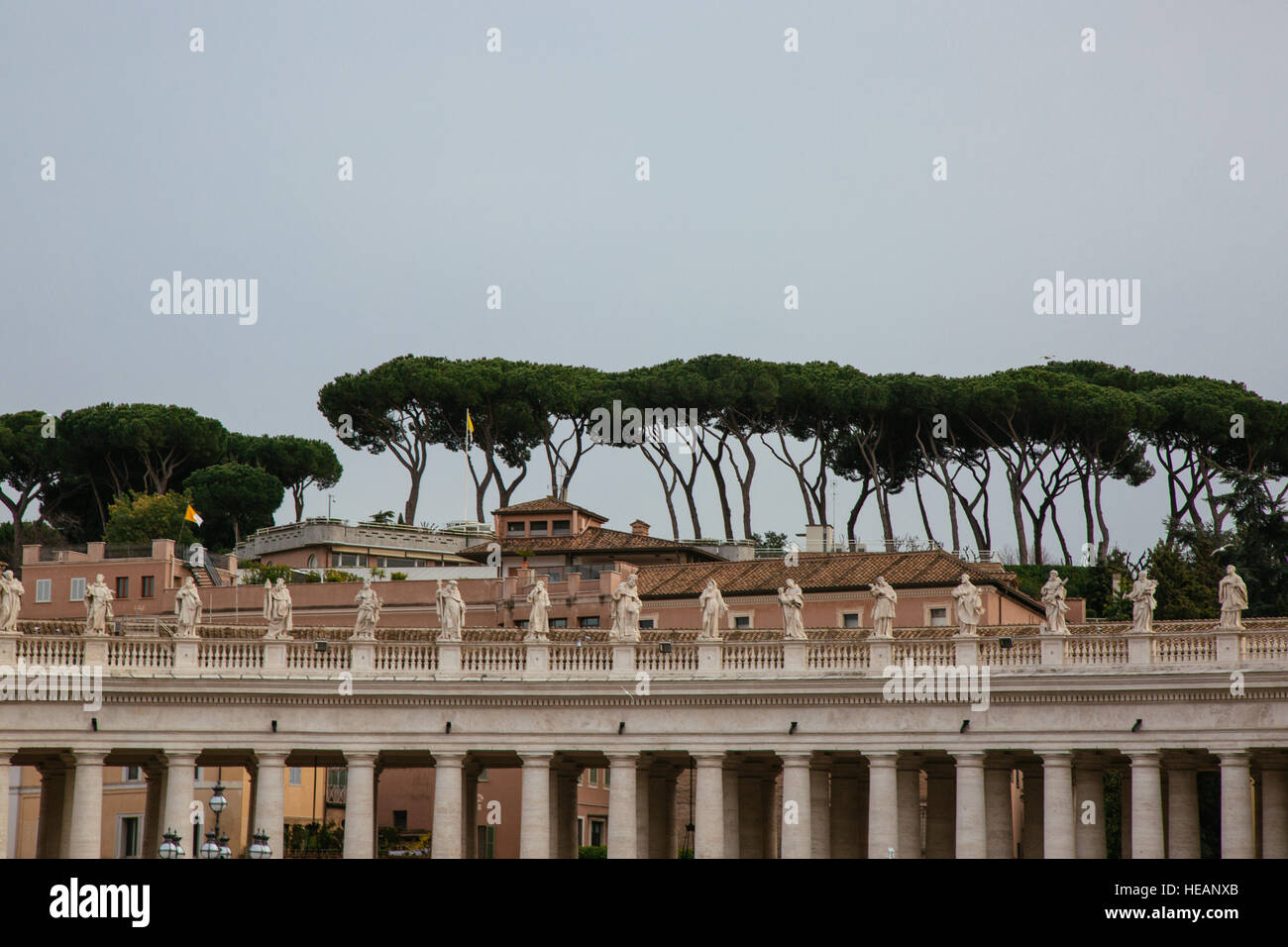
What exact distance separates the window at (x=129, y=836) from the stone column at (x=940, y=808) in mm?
34016

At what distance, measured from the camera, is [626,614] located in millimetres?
67062

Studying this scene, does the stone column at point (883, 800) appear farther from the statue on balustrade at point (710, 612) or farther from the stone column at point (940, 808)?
the statue on balustrade at point (710, 612)

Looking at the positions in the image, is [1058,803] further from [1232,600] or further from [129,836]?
[129,836]

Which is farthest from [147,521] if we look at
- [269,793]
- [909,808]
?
[909,808]

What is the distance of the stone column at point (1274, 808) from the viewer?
209 feet

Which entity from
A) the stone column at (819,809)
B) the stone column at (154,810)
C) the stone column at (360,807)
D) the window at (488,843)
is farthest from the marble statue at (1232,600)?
the window at (488,843)

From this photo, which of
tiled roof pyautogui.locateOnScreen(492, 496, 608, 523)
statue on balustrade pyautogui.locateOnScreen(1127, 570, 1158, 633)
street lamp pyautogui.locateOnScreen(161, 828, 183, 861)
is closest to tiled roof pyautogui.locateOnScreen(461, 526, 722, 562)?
tiled roof pyautogui.locateOnScreen(492, 496, 608, 523)

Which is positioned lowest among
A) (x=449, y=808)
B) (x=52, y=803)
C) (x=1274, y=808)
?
(x=52, y=803)

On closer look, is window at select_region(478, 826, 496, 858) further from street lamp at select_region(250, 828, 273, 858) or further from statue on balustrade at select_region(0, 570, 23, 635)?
street lamp at select_region(250, 828, 273, 858)

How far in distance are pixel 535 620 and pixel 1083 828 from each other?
18827 mm

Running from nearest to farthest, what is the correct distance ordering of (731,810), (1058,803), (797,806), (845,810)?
(1058,803) → (797,806) → (731,810) → (845,810)

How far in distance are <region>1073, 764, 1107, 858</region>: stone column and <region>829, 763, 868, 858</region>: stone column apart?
841 centimetres

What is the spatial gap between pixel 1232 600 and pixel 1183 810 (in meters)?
7.46
